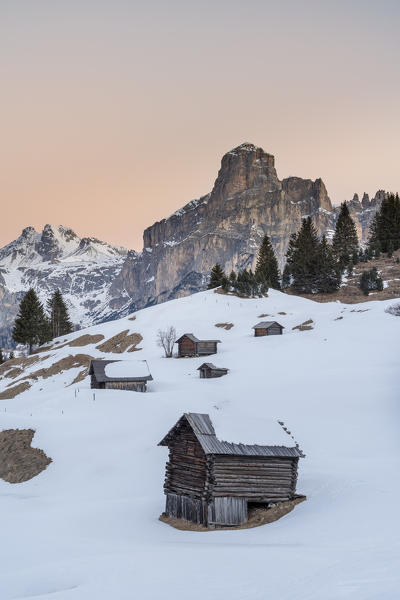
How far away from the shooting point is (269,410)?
38.7 m

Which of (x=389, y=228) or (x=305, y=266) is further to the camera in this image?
(x=389, y=228)

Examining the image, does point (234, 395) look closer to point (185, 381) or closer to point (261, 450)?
point (185, 381)

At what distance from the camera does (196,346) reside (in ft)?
215

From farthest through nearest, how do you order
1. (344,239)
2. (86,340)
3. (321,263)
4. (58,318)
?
(344,239) → (58,318) → (321,263) → (86,340)

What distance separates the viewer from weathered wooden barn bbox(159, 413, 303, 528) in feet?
66.7

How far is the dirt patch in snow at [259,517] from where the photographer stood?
20000 millimetres

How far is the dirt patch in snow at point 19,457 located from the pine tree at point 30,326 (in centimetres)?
5767

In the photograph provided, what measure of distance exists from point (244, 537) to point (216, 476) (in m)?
3.26

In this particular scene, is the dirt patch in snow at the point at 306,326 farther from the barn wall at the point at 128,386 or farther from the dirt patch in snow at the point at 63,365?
the dirt patch in snow at the point at 63,365

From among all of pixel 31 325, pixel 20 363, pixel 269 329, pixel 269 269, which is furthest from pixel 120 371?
pixel 269 269

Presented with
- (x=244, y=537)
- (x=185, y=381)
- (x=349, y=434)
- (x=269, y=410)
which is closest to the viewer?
(x=244, y=537)

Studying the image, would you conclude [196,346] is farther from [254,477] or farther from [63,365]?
[254,477]

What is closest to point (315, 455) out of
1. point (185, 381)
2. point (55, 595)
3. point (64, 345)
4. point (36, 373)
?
point (55, 595)

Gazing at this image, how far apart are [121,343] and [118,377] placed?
2912cm
